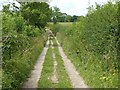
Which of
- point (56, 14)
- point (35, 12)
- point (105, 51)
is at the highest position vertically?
point (35, 12)

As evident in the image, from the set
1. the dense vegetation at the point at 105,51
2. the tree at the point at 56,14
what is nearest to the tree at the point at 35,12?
the dense vegetation at the point at 105,51

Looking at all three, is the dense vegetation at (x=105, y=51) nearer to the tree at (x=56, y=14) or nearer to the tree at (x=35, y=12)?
the tree at (x=35, y=12)

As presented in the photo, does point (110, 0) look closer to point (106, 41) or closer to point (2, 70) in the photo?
point (106, 41)

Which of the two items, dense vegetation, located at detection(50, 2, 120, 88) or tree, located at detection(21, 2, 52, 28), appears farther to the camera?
tree, located at detection(21, 2, 52, 28)

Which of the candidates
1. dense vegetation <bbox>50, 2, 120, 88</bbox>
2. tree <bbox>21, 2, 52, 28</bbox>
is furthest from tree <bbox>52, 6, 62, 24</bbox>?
dense vegetation <bbox>50, 2, 120, 88</bbox>

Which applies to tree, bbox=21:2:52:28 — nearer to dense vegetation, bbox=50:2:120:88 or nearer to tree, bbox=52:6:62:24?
dense vegetation, bbox=50:2:120:88

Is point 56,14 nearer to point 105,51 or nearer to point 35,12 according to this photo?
point 35,12

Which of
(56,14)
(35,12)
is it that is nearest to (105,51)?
(35,12)

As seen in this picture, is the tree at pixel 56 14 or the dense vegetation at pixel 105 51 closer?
the dense vegetation at pixel 105 51

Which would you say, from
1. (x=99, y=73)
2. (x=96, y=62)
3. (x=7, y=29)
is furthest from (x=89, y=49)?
(x=7, y=29)

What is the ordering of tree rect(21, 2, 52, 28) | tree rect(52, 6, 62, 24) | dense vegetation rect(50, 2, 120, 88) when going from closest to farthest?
dense vegetation rect(50, 2, 120, 88)
tree rect(21, 2, 52, 28)
tree rect(52, 6, 62, 24)

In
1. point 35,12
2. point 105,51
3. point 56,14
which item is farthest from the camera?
point 56,14

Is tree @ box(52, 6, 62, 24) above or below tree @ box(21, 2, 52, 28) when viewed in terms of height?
below

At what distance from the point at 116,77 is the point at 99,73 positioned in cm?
228
